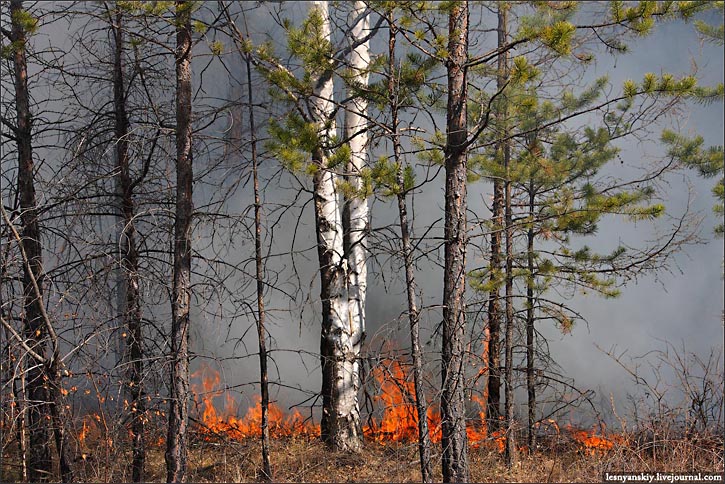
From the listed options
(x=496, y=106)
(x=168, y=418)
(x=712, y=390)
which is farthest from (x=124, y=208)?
(x=712, y=390)

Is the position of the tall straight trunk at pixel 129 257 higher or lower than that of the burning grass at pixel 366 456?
higher

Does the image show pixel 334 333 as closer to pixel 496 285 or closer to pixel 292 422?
pixel 496 285

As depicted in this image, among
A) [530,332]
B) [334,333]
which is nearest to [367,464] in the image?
[334,333]

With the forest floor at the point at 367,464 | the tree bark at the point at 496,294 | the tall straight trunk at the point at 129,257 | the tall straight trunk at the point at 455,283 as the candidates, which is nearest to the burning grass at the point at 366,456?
the forest floor at the point at 367,464

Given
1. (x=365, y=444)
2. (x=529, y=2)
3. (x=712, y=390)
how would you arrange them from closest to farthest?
(x=529, y=2)
(x=712, y=390)
(x=365, y=444)

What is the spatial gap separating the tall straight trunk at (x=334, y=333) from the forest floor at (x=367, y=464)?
23cm

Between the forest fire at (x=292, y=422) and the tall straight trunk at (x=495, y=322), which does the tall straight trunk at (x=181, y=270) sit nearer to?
the forest fire at (x=292, y=422)

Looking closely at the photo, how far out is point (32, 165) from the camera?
7.42 metres

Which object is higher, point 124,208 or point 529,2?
point 529,2

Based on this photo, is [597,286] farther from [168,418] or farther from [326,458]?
[168,418]

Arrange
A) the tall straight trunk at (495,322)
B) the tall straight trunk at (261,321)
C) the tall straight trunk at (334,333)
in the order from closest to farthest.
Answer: the tall straight trunk at (261,321), the tall straight trunk at (334,333), the tall straight trunk at (495,322)

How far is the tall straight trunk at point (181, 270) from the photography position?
6.29 m

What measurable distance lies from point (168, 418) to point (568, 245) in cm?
497

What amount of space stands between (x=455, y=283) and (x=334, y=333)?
2.36m
